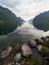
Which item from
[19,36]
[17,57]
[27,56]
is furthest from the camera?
[19,36]

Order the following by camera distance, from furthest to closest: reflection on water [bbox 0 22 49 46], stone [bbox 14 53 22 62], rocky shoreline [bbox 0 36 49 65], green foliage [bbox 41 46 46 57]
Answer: reflection on water [bbox 0 22 49 46] < green foliage [bbox 41 46 46 57] < stone [bbox 14 53 22 62] < rocky shoreline [bbox 0 36 49 65]

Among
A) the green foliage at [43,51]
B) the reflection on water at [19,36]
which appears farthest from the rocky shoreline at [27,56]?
the reflection on water at [19,36]

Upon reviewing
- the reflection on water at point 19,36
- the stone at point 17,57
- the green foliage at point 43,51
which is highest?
the reflection on water at point 19,36

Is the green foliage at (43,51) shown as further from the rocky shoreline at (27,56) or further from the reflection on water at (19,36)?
the reflection on water at (19,36)

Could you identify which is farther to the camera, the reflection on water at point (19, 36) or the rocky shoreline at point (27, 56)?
the reflection on water at point (19, 36)

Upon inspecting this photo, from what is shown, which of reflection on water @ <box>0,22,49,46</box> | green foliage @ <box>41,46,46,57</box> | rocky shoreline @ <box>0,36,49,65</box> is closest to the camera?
rocky shoreline @ <box>0,36,49,65</box>

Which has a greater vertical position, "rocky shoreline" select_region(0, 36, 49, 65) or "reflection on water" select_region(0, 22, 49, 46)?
"reflection on water" select_region(0, 22, 49, 46)

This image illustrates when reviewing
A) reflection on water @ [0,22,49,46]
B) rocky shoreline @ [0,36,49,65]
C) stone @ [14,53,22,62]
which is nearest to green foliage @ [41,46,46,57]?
rocky shoreline @ [0,36,49,65]

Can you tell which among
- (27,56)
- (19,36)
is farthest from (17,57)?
(19,36)

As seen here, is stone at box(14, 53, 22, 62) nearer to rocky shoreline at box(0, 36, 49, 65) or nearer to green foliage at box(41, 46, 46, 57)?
rocky shoreline at box(0, 36, 49, 65)

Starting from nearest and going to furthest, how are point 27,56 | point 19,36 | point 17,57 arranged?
point 17,57
point 27,56
point 19,36

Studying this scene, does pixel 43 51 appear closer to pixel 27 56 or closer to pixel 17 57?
pixel 27 56

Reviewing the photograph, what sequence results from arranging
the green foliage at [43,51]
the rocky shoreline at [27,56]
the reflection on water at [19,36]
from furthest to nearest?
the reflection on water at [19,36], the green foliage at [43,51], the rocky shoreline at [27,56]
